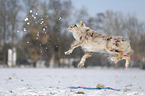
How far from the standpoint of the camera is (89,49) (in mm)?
7262

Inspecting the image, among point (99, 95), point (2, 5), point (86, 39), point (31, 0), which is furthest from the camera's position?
point (2, 5)

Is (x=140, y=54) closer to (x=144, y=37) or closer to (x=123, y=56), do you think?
(x=144, y=37)

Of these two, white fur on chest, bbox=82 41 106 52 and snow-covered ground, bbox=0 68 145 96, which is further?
snow-covered ground, bbox=0 68 145 96

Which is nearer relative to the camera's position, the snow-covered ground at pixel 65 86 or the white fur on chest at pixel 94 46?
the white fur on chest at pixel 94 46

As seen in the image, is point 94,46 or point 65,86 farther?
point 65,86

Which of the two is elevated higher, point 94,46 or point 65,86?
point 94,46

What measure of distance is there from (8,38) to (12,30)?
2.77 meters

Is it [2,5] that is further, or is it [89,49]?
[2,5]

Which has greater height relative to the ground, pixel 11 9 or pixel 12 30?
pixel 11 9

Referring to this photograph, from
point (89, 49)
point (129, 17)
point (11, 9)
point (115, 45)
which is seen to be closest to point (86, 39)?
point (89, 49)

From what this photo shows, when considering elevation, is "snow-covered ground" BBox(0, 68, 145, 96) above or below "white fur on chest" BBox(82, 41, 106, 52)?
below

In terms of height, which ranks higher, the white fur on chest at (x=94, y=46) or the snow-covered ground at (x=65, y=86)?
the white fur on chest at (x=94, y=46)

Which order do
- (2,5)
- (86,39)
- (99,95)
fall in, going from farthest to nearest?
(2,5) < (99,95) < (86,39)

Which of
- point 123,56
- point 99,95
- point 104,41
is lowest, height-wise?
point 99,95
